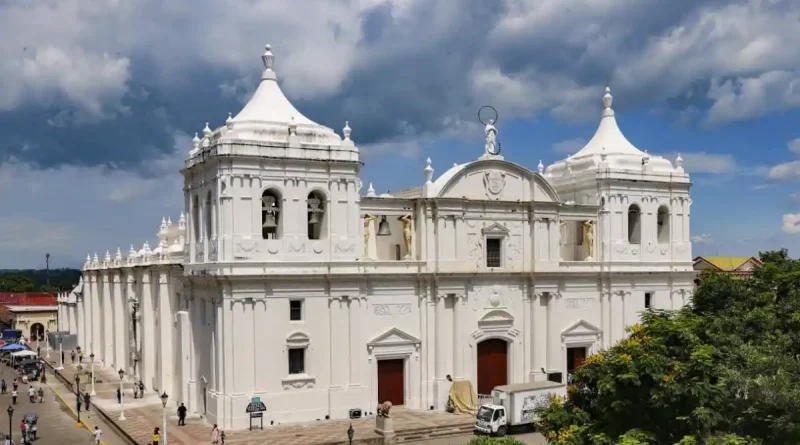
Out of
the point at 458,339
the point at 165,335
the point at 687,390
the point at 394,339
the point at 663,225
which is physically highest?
A: the point at 663,225

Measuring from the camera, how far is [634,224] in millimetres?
40906

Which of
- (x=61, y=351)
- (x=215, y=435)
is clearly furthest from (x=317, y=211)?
(x=61, y=351)

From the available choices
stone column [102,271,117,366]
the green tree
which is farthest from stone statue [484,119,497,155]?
the green tree

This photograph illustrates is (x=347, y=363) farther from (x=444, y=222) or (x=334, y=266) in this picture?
(x=444, y=222)

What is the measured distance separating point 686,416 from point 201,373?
22200 millimetres

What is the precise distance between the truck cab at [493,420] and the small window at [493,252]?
7784 mm

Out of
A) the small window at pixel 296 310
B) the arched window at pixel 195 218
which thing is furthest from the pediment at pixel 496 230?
the arched window at pixel 195 218

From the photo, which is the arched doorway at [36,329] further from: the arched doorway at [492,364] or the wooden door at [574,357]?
the wooden door at [574,357]

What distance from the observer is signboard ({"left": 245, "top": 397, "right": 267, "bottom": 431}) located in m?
30.9

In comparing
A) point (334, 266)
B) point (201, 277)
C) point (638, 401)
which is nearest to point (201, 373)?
point (201, 277)

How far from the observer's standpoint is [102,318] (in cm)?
5600

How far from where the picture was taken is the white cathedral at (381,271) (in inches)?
1245

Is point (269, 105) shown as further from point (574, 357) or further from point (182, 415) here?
point (574, 357)

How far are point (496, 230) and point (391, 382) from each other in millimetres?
8727
